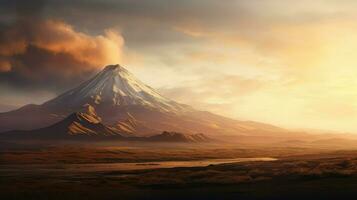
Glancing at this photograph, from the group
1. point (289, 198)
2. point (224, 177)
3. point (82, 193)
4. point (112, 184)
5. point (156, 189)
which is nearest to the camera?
point (289, 198)

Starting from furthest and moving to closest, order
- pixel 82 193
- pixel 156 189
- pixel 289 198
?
pixel 156 189 < pixel 82 193 < pixel 289 198

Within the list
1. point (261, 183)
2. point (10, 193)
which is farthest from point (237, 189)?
point (10, 193)

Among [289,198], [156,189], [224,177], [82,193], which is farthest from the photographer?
[224,177]

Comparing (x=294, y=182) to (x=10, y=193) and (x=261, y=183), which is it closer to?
(x=261, y=183)

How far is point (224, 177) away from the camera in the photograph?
70.6 m

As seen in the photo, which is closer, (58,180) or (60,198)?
(60,198)

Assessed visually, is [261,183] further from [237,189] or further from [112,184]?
[112,184]

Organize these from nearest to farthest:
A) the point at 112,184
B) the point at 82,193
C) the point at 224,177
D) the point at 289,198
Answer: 1. the point at 289,198
2. the point at 82,193
3. the point at 112,184
4. the point at 224,177

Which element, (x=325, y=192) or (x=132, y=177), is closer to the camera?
(x=325, y=192)

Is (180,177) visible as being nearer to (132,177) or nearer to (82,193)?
(132,177)

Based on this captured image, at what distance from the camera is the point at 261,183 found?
63531mm

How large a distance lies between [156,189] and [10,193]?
1782cm

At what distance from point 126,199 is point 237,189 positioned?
1379 centimetres

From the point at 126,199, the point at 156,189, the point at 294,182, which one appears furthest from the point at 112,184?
the point at 294,182
